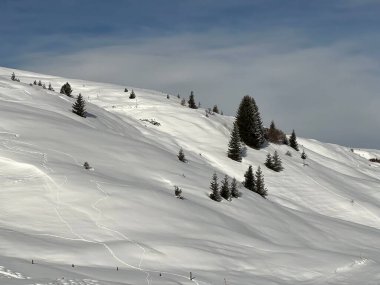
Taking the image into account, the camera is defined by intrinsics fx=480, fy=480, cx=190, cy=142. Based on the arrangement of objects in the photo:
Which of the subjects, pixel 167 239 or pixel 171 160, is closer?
pixel 167 239

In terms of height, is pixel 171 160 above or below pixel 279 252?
above

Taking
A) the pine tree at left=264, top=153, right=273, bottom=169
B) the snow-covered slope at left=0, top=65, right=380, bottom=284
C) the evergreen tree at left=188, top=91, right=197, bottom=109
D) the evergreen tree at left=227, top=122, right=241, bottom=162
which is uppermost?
the evergreen tree at left=188, top=91, right=197, bottom=109

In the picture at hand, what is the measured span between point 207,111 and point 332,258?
3280 centimetres

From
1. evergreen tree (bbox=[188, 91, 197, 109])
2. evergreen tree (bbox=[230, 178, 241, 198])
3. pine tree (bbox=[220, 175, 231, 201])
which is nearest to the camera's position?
pine tree (bbox=[220, 175, 231, 201])

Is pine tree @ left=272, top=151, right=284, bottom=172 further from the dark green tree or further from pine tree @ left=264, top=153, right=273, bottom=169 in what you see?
the dark green tree

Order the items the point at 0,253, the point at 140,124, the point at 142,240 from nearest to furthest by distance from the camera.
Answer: the point at 0,253 → the point at 142,240 → the point at 140,124

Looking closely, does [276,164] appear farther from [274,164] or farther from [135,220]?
[135,220]

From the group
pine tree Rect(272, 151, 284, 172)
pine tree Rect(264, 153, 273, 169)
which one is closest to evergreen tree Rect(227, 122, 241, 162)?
pine tree Rect(264, 153, 273, 169)

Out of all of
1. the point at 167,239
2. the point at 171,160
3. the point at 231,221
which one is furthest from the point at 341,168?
the point at 167,239

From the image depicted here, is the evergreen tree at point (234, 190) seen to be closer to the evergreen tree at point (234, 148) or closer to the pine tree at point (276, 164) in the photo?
the evergreen tree at point (234, 148)

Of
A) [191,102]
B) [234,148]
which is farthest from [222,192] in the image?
[191,102]

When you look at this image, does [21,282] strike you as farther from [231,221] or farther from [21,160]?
[231,221]

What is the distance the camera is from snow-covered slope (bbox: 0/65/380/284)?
12414 mm

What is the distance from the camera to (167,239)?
599 inches
